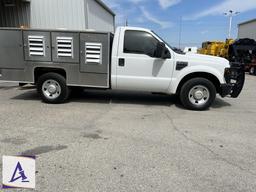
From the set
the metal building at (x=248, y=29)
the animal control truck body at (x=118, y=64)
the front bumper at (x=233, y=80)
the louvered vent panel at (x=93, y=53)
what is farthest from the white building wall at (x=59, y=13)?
the metal building at (x=248, y=29)

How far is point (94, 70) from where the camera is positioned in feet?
18.5

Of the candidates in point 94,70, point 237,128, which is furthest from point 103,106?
point 237,128

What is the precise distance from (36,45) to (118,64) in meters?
2.29

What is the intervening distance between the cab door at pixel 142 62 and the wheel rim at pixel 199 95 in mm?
727

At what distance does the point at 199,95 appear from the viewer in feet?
18.4

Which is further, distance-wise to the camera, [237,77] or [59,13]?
[59,13]

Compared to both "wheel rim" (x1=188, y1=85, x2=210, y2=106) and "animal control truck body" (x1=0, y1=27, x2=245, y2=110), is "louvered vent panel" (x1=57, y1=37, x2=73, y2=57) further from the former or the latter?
"wheel rim" (x1=188, y1=85, x2=210, y2=106)

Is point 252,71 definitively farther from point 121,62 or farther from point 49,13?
point 49,13

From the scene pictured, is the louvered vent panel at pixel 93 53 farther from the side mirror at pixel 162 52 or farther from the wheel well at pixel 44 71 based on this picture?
the side mirror at pixel 162 52

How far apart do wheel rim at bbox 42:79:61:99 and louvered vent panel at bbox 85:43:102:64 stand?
1.21m

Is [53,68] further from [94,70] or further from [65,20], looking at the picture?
[65,20]

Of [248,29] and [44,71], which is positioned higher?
[248,29]

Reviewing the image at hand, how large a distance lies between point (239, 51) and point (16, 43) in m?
16.4

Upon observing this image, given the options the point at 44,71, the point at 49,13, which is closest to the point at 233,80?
the point at 44,71
